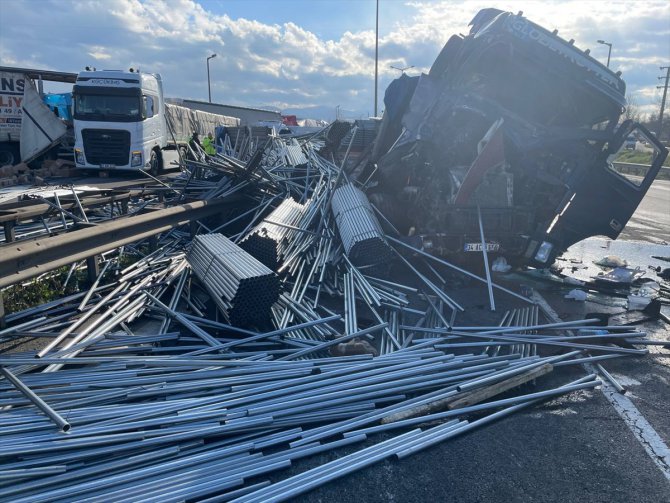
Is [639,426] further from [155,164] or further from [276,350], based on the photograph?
[155,164]

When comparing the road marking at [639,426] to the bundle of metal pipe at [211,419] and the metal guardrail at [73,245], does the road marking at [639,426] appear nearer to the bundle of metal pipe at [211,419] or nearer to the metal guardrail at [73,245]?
the bundle of metal pipe at [211,419]

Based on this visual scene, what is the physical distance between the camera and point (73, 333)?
184 inches

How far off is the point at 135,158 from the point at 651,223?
17585 millimetres

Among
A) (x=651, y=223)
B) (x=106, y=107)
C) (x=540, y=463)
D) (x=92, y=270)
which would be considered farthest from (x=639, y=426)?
(x=106, y=107)

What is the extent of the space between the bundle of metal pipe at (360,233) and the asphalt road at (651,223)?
25.6 feet

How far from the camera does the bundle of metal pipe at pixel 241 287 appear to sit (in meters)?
5.07

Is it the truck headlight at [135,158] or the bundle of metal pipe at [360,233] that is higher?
the truck headlight at [135,158]

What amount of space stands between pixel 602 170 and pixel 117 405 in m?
7.40

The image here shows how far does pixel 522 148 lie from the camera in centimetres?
726

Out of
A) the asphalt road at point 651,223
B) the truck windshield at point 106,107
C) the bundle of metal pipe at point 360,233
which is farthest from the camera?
the truck windshield at point 106,107

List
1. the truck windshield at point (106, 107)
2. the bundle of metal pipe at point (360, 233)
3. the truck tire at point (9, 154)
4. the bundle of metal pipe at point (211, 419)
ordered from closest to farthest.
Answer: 1. the bundle of metal pipe at point (211, 419)
2. the bundle of metal pipe at point (360, 233)
3. the truck windshield at point (106, 107)
4. the truck tire at point (9, 154)

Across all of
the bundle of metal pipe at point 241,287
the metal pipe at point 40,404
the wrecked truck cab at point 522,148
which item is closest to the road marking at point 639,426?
the wrecked truck cab at point 522,148

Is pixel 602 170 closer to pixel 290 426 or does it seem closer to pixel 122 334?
pixel 290 426

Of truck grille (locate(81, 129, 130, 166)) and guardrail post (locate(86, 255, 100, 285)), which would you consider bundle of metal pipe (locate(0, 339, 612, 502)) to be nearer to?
guardrail post (locate(86, 255, 100, 285))
